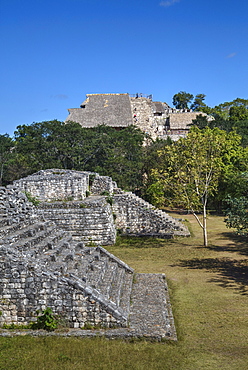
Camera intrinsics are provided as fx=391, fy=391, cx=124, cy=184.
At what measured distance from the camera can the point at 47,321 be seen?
829 cm

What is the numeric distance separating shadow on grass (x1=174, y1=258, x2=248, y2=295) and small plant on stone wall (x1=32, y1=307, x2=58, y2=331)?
552cm

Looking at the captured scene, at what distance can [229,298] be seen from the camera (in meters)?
10.6

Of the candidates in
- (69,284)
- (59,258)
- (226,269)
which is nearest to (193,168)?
(226,269)

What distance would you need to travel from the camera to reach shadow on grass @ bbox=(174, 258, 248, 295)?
38.9 feet

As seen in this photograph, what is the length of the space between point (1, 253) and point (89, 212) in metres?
9.43

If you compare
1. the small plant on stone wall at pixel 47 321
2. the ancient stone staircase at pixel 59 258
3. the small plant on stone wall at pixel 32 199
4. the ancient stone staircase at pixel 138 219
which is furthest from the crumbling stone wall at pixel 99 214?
the small plant on stone wall at pixel 47 321

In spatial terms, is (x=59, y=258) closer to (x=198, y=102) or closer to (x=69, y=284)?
(x=69, y=284)

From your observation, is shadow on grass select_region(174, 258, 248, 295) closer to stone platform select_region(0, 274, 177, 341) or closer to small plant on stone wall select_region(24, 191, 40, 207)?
stone platform select_region(0, 274, 177, 341)

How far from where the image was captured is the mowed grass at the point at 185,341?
23.0 feet

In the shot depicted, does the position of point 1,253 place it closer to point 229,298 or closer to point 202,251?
point 229,298

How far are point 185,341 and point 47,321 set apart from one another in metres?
2.91

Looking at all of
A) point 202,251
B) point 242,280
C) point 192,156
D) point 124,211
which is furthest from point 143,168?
point 242,280

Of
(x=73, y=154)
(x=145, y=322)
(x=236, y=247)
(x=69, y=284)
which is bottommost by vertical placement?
(x=145, y=322)

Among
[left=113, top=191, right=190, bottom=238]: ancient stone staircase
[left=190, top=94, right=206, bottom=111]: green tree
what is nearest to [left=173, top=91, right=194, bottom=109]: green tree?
[left=190, top=94, right=206, bottom=111]: green tree
